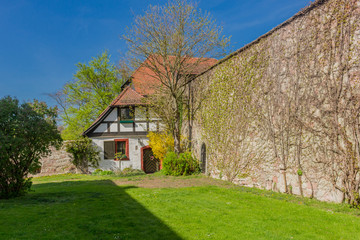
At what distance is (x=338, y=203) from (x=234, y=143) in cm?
459

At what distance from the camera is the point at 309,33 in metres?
6.88

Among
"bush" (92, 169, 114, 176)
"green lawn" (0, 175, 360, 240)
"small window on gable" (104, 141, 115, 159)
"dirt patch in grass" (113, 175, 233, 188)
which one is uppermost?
"small window on gable" (104, 141, 115, 159)

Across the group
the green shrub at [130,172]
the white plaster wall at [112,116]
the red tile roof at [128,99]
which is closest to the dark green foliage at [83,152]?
the white plaster wall at [112,116]

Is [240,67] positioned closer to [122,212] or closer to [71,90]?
[122,212]

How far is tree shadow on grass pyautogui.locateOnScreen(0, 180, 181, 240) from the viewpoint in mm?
4184

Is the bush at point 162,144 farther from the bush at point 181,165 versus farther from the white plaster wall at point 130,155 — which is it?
the white plaster wall at point 130,155

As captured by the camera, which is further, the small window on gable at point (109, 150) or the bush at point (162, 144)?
the small window on gable at point (109, 150)

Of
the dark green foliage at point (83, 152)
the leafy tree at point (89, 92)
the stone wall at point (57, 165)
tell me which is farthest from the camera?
the leafy tree at point (89, 92)

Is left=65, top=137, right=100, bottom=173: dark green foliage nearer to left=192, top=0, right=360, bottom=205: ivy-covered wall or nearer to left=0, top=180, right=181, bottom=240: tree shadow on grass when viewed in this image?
left=192, top=0, right=360, bottom=205: ivy-covered wall

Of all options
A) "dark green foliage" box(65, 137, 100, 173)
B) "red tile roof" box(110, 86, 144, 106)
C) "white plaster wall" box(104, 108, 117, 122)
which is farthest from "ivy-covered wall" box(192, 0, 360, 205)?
"dark green foliage" box(65, 137, 100, 173)

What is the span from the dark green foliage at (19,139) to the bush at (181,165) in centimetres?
638

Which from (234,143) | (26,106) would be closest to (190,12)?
(234,143)

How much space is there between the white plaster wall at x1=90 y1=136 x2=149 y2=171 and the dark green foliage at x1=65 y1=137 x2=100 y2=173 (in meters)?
0.34

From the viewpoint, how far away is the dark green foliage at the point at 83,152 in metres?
18.1
